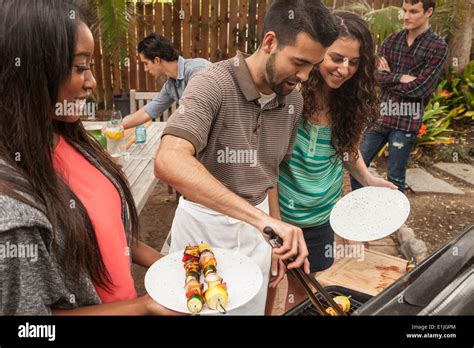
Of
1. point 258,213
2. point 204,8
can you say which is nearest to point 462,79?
point 204,8

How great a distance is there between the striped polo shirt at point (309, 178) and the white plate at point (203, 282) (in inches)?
35.6

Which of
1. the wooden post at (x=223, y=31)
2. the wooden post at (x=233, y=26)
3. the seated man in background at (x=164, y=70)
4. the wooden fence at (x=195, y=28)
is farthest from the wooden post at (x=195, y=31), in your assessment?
the seated man in background at (x=164, y=70)

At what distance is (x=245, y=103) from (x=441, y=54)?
121 inches

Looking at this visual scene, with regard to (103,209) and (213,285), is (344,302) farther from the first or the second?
(103,209)

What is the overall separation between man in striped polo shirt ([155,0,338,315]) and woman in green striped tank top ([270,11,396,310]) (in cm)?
16

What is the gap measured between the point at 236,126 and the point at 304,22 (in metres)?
0.52

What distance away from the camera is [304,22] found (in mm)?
1655

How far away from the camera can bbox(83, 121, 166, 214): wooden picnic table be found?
2.90m

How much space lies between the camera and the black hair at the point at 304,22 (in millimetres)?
1658

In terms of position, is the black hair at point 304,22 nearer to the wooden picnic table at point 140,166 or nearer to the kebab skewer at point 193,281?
the kebab skewer at point 193,281

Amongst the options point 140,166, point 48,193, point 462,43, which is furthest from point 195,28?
point 48,193

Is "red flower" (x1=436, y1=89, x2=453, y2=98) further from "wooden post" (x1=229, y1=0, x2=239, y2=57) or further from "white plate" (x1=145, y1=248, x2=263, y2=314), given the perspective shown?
"white plate" (x1=145, y1=248, x2=263, y2=314)

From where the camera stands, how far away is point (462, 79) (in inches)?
278
